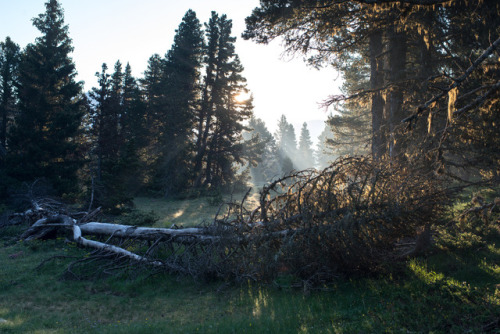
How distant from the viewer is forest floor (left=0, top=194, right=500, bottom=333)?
192 inches

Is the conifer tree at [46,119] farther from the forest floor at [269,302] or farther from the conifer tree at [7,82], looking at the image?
the forest floor at [269,302]

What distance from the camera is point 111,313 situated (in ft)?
20.8

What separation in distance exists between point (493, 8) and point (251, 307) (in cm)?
953

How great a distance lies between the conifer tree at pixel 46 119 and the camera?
872 inches

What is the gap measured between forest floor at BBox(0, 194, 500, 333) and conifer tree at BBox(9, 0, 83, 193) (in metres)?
A: 15.8

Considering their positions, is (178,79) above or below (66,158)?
above

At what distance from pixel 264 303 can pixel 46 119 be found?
80.4ft

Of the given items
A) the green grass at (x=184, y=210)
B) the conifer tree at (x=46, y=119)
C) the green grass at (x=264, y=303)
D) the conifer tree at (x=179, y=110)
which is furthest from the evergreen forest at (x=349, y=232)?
the conifer tree at (x=179, y=110)

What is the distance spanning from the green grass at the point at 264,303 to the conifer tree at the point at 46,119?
16.2m

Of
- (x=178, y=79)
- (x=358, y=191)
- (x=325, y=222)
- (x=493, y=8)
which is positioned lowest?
(x=325, y=222)

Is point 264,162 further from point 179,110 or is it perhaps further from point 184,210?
point 184,210

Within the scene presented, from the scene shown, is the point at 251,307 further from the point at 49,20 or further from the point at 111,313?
the point at 49,20

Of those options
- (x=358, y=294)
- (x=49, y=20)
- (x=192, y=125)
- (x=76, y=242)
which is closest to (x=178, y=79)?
(x=192, y=125)

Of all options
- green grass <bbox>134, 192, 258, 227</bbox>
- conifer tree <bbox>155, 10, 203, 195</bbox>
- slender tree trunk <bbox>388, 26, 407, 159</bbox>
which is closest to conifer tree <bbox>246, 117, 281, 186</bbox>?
conifer tree <bbox>155, 10, 203, 195</bbox>
